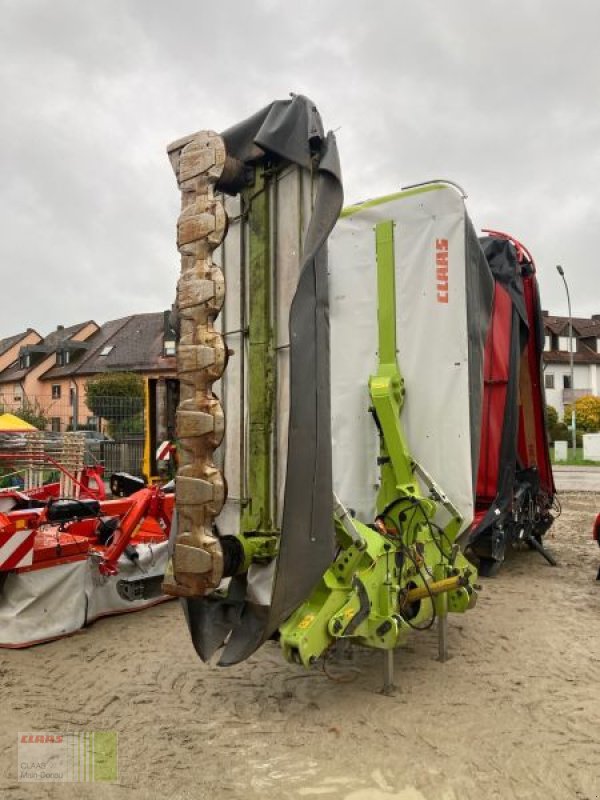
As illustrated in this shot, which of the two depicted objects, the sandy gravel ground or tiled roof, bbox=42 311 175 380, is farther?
tiled roof, bbox=42 311 175 380

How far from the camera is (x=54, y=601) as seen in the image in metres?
5.17

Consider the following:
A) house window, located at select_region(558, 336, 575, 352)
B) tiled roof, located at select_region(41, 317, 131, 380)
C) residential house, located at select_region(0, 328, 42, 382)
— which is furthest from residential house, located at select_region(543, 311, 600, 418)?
residential house, located at select_region(0, 328, 42, 382)

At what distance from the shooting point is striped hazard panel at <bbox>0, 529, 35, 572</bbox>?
493cm

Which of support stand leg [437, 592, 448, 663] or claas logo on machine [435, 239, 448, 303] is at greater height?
claas logo on machine [435, 239, 448, 303]

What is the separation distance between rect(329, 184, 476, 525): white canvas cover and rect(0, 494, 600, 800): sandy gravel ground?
43.9 inches

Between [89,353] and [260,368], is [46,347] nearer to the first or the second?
[89,353]

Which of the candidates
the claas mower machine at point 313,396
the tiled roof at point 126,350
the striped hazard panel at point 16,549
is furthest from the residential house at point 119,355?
the claas mower machine at point 313,396

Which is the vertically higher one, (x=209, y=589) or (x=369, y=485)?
(x=369, y=485)

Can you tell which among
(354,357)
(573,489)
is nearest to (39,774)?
(354,357)

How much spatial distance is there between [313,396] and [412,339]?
2.03 meters

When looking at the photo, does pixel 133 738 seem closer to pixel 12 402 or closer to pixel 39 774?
pixel 39 774

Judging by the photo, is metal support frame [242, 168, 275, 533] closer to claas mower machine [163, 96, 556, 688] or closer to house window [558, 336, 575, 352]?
claas mower machine [163, 96, 556, 688]

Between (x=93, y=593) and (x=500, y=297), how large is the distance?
15.0 ft

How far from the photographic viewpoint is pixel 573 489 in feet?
50.9
